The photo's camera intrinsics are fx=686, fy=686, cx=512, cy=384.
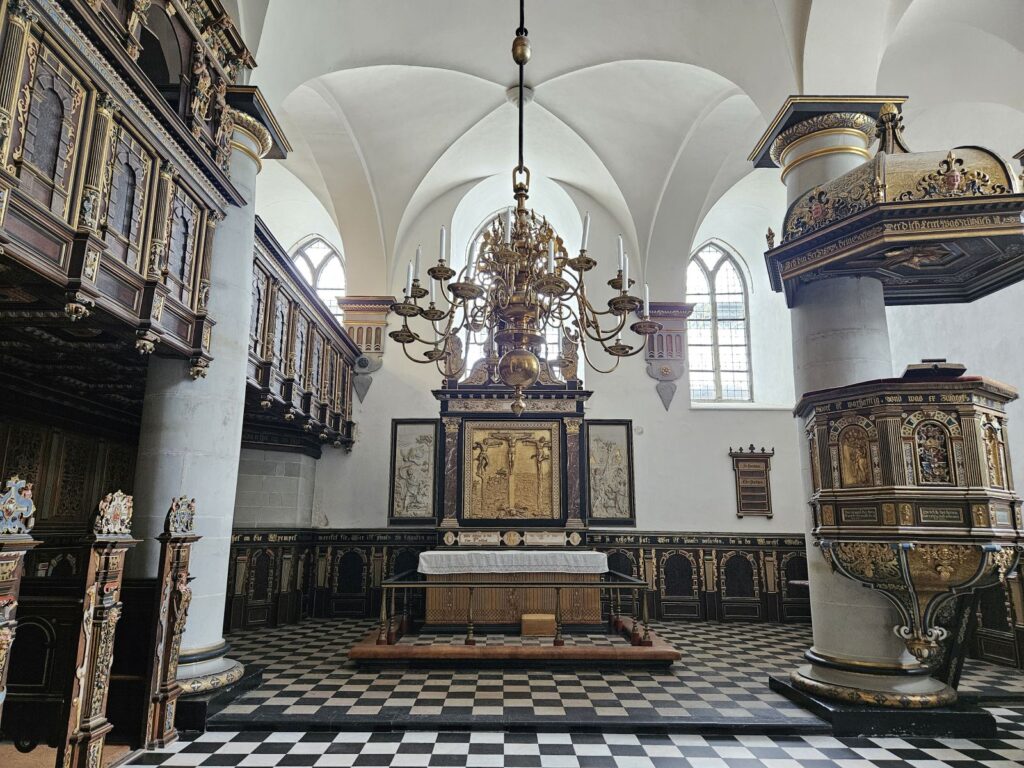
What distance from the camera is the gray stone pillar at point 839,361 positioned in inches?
225

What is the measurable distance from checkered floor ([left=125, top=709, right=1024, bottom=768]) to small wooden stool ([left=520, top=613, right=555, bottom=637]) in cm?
385

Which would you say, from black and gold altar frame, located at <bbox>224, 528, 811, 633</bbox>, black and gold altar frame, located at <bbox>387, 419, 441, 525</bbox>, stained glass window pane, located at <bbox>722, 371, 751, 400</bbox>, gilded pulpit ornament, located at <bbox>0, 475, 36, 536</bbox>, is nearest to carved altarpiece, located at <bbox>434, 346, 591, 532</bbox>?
black and gold altar frame, located at <bbox>387, 419, 441, 525</bbox>

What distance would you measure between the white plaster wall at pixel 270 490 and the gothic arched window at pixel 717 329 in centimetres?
776

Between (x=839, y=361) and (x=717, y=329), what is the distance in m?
8.09

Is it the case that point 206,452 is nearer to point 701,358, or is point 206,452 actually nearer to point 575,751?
point 575,751

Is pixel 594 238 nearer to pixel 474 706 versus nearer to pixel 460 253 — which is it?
pixel 460 253

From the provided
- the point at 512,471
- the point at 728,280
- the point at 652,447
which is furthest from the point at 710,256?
the point at 512,471

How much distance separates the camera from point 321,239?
577 inches

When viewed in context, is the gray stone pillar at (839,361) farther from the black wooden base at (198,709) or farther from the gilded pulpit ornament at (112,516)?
the gilded pulpit ornament at (112,516)

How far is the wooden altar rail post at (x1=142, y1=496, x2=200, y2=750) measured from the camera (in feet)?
16.6

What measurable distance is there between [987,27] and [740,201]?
19.8ft

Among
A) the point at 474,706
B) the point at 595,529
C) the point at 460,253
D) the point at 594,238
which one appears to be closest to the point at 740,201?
the point at 594,238

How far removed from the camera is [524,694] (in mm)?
6480

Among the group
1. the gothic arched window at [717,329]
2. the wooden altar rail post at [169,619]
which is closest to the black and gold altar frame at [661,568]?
the gothic arched window at [717,329]
